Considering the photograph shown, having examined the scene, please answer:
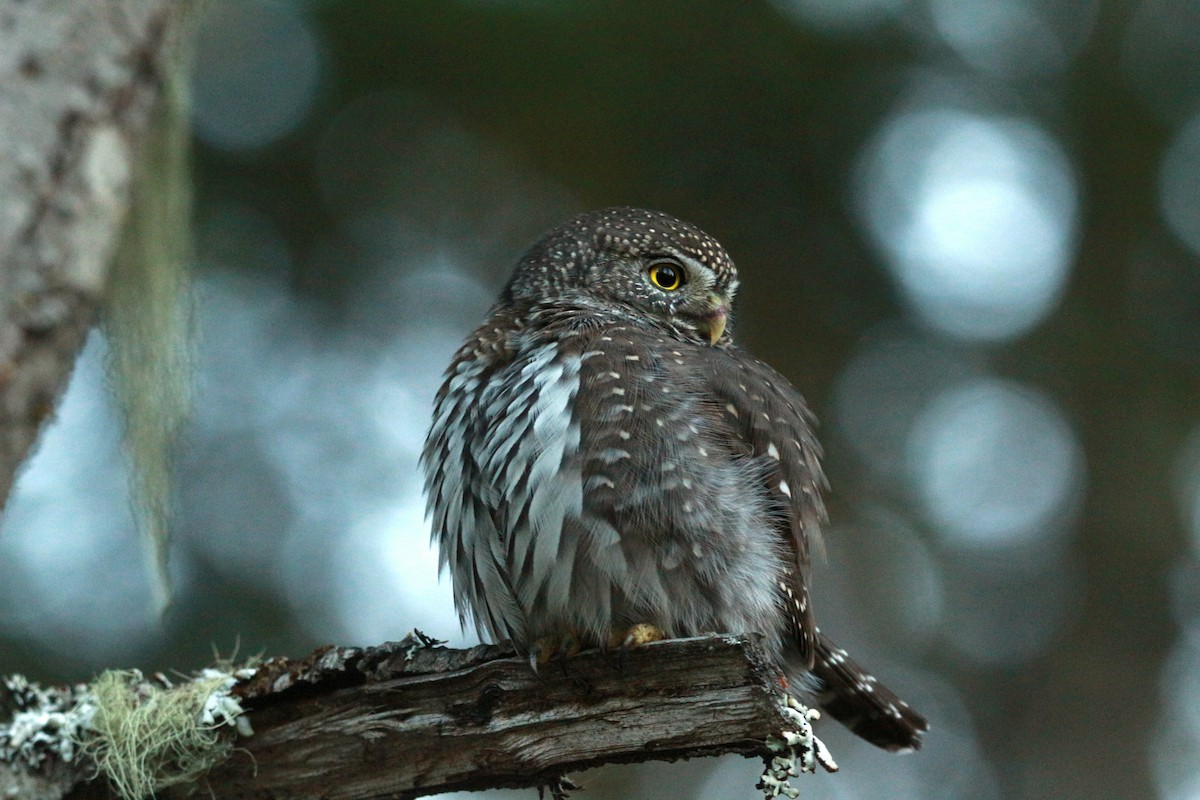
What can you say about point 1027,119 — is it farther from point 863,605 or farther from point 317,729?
point 317,729

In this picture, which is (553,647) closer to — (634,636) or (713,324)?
(634,636)

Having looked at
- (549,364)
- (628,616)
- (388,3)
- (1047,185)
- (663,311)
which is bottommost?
(628,616)

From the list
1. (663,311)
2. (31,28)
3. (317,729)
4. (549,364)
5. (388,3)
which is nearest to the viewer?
(31,28)

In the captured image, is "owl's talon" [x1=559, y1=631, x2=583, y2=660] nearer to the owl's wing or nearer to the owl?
the owl

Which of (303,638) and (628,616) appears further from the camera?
(303,638)

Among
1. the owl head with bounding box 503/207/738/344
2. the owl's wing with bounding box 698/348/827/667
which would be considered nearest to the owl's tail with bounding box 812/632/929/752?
the owl's wing with bounding box 698/348/827/667

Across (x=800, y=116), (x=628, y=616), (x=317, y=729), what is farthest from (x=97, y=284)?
(x=800, y=116)
